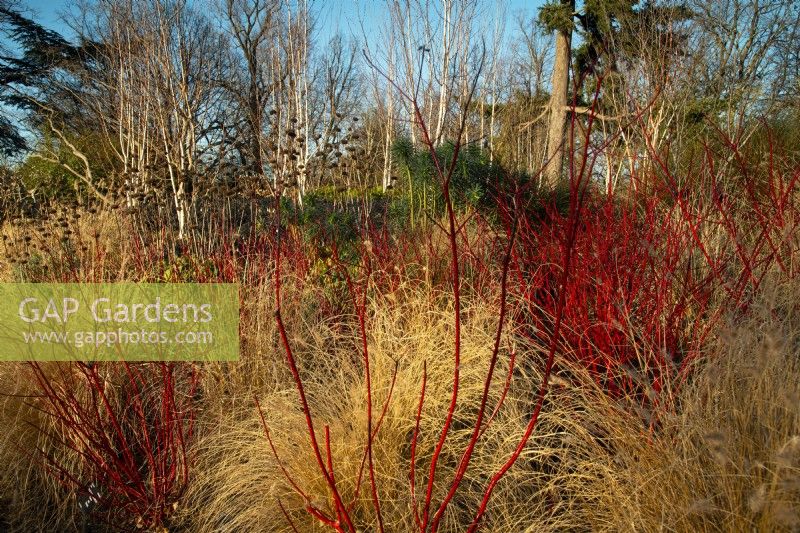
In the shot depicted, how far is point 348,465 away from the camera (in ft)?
6.26

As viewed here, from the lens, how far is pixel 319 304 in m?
3.71

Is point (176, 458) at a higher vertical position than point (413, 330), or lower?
lower

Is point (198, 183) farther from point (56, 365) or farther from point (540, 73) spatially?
point (540, 73)

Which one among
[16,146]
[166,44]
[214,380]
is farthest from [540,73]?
[214,380]

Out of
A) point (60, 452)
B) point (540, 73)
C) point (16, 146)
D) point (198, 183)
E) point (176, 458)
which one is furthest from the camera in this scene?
point (540, 73)

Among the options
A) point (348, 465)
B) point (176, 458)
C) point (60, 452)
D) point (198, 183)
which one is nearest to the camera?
point (348, 465)

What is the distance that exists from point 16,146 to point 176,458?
17633 millimetres

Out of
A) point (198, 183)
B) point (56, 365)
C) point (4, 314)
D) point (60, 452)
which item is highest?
point (198, 183)

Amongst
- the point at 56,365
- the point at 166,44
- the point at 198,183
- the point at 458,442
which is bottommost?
the point at 458,442

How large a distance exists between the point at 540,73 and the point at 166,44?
1577 cm

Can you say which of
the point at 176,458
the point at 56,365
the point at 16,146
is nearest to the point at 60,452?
the point at 56,365

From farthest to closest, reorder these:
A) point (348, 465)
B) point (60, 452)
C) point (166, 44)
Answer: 1. point (166, 44)
2. point (60, 452)
3. point (348, 465)

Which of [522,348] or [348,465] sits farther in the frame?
[522,348]

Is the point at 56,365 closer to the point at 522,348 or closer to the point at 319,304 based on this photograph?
the point at 319,304
